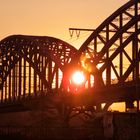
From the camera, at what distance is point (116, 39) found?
265 ft

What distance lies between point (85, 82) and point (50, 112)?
14.7 metres

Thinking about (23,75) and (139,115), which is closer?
(139,115)

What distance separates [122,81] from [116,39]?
17.8 feet

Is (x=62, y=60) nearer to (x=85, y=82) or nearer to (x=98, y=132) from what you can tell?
(x=85, y=82)

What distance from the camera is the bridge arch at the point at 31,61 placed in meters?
108

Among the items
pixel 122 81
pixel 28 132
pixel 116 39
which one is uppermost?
pixel 116 39

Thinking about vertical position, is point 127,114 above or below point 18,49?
below

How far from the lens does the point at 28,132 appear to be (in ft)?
288

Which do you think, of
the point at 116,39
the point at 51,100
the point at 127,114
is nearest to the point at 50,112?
the point at 51,100

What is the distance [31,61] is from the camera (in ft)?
387

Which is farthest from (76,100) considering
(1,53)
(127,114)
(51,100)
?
(1,53)

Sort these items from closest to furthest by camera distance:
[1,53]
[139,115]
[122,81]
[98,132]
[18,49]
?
[139,115], [98,132], [122,81], [18,49], [1,53]

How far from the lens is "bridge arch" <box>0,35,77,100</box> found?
355ft

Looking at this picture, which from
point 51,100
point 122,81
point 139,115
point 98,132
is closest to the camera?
point 139,115
